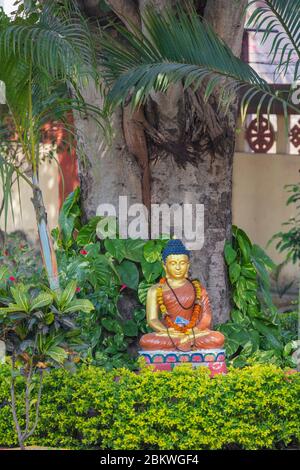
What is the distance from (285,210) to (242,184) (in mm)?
659

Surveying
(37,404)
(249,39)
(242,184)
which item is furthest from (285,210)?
(37,404)

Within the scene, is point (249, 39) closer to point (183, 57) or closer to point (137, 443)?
point (183, 57)

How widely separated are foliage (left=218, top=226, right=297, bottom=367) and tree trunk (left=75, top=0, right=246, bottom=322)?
0.34 feet

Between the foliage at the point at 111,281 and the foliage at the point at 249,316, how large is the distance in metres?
0.68

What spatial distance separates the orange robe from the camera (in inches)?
256

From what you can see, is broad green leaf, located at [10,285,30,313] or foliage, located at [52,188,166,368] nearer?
broad green leaf, located at [10,285,30,313]

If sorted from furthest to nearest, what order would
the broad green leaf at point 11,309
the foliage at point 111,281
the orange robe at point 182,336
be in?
the foliage at point 111,281 → the orange robe at point 182,336 → the broad green leaf at point 11,309

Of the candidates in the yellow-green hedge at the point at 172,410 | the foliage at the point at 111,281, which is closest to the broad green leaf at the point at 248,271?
the foliage at the point at 111,281

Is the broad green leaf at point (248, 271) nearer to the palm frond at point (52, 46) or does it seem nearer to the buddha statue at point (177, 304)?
the buddha statue at point (177, 304)

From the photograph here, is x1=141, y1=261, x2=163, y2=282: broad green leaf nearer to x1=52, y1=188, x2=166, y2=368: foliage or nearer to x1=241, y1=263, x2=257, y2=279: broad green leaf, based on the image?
x1=52, y1=188, x2=166, y2=368: foliage

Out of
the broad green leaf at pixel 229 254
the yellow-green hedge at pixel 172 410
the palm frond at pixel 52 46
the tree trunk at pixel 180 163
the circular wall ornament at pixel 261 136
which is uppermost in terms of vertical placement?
the palm frond at pixel 52 46

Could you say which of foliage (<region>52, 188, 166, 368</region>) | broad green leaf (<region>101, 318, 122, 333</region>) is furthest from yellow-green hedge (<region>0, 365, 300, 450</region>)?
broad green leaf (<region>101, 318, 122, 333</region>)

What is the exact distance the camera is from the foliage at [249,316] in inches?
301

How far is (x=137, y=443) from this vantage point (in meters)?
6.07
